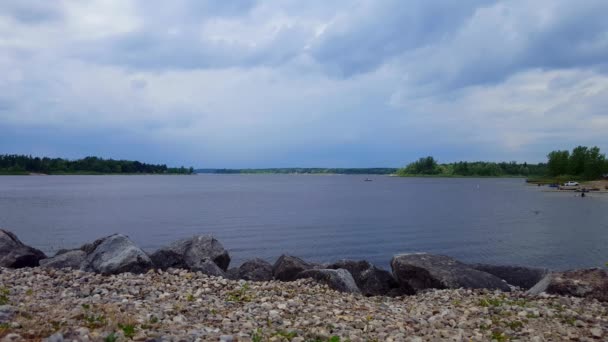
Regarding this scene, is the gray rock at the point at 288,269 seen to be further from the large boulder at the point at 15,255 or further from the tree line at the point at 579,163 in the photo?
the tree line at the point at 579,163

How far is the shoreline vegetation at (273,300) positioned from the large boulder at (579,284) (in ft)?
0.10

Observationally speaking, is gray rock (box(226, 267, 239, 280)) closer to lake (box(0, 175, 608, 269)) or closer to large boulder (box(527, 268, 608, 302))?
lake (box(0, 175, 608, 269))

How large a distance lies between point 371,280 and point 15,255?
15.1 m

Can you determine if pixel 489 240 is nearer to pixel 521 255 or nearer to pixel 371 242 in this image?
pixel 521 255

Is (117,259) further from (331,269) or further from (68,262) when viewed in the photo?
(331,269)

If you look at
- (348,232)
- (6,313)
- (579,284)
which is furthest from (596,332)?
(348,232)

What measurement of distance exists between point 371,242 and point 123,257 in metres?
21.6

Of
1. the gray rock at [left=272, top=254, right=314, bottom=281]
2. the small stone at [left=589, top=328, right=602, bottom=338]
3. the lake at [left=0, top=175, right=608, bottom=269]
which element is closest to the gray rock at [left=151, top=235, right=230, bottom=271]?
the gray rock at [left=272, top=254, right=314, bottom=281]

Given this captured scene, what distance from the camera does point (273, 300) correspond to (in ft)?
41.6

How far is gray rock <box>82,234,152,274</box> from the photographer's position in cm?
1648

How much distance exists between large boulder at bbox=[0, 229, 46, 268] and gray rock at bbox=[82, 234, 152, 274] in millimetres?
3753

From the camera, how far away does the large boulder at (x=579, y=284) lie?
1390 centimetres

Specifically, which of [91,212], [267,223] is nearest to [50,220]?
[91,212]

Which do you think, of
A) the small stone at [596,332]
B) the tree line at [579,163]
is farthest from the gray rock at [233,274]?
the tree line at [579,163]
